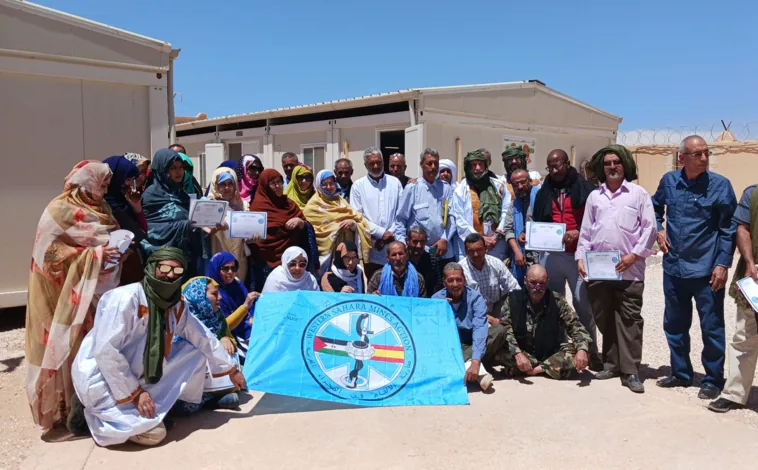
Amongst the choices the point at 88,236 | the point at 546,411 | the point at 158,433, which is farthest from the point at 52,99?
the point at 546,411

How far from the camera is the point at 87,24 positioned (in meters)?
6.02

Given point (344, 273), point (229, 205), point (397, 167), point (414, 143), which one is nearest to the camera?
point (229, 205)

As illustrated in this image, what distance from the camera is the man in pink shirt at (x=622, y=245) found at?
4465 mm

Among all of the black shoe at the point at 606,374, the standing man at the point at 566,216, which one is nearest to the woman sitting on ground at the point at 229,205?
the standing man at the point at 566,216

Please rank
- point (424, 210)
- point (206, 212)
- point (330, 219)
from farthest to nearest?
point (424, 210), point (330, 219), point (206, 212)

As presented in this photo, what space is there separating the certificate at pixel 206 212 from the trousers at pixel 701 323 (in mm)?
3794

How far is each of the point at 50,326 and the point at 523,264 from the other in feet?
13.3

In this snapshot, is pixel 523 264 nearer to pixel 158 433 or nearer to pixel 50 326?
pixel 158 433

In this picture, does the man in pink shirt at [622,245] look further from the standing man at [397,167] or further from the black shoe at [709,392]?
the standing man at [397,167]

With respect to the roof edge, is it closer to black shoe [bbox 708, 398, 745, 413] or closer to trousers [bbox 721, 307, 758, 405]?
trousers [bbox 721, 307, 758, 405]

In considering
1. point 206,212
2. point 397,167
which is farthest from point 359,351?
point 397,167

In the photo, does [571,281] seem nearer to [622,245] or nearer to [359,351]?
[622,245]

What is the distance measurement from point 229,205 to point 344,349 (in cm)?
187

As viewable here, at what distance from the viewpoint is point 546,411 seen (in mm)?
3982
